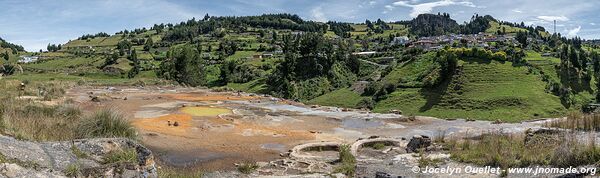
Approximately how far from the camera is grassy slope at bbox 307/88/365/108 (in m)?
52.2

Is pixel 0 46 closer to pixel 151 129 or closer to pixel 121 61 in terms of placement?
pixel 121 61

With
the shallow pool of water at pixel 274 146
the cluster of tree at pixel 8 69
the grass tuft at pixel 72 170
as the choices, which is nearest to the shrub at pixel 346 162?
the shallow pool of water at pixel 274 146

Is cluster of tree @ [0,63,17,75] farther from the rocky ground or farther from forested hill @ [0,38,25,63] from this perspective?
the rocky ground

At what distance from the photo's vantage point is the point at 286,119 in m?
26.8

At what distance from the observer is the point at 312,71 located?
6806 centimetres

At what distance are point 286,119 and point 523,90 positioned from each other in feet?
99.5

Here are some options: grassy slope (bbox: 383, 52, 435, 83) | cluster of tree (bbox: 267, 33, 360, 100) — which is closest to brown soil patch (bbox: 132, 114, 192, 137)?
grassy slope (bbox: 383, 52, 435, 83)

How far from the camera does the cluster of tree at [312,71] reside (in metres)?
63.8

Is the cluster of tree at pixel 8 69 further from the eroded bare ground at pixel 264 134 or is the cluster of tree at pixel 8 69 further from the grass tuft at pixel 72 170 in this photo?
the grass tuft at pixel 72 170

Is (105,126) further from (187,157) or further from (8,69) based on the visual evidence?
(8,69)

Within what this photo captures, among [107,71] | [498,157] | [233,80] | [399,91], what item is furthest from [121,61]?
[498,157]

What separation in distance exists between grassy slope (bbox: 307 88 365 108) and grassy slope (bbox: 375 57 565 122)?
428 centimetres

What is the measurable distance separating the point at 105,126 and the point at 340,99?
43.4 metres

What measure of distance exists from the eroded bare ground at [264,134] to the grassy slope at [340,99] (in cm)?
1827
